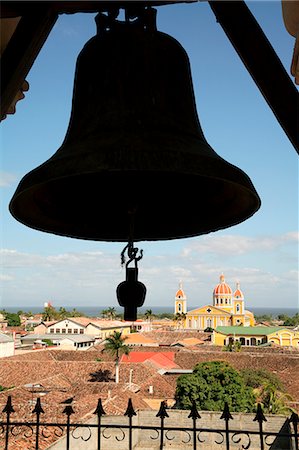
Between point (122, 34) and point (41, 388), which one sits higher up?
point (122, 34)

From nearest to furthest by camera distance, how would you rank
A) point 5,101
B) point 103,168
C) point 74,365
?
point 103,168
point 5,101
point 74,365

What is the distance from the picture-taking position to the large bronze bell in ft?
5.20

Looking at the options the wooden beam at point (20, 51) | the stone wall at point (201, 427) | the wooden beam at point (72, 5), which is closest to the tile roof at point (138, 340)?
the stone wall at point (201, 427)

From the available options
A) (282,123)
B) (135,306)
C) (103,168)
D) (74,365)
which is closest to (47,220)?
(135,306)

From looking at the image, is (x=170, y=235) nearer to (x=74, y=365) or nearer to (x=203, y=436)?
(x=203, y=436)

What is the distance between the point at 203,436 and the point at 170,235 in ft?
40.9

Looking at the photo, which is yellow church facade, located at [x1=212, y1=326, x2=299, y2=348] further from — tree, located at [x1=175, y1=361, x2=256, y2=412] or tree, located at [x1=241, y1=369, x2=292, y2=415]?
tree, located at [x1=175, y1=361, x2=256, y2=412]

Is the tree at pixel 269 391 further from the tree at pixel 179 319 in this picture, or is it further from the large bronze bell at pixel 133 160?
the tree at pixel 179 319

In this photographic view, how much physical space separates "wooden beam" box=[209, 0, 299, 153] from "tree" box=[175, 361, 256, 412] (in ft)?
57.3

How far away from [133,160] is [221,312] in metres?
60.9

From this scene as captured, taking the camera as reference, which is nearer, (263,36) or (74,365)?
(263,36)

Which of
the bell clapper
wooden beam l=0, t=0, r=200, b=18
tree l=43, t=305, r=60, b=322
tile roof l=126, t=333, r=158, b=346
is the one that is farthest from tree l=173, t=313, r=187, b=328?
wooden beam l=0, t=0, r=200, b=18

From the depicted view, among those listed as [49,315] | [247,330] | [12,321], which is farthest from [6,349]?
[12,321]

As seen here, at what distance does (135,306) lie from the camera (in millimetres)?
1886
